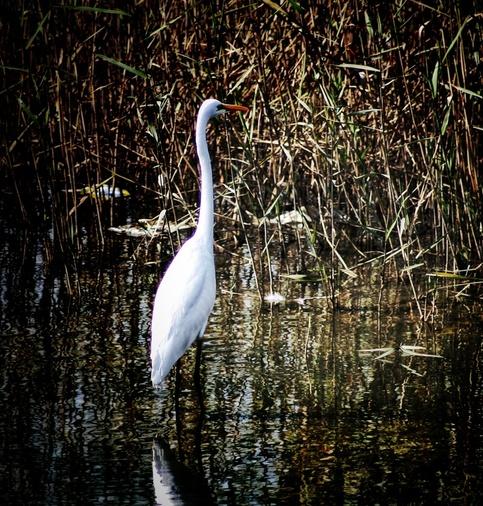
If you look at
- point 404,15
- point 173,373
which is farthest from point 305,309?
point 404,15

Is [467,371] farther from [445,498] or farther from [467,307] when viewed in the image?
[445,498]

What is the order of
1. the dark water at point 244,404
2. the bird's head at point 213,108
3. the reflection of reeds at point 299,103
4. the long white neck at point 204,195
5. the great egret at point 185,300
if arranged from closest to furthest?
the dark water at point 244,404 < the great egret at point 185,300 < the long white neck at point 204,195 < the bird's head at point 213,108 < the reflection of reeds at point 299,103

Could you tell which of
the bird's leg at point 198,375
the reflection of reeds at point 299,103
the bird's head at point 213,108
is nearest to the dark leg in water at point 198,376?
the bird's leg at point 198,375

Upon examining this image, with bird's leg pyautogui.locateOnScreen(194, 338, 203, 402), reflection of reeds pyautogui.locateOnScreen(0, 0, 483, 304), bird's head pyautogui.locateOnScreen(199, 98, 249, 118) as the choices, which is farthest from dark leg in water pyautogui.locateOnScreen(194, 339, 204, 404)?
reflection of reeds pyautogui.locateOnScreen(0, 0, 483, 304)

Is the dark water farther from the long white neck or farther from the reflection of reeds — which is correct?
the long white neck

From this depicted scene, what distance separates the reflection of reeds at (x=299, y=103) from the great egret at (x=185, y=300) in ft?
3.20

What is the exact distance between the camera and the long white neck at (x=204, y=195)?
5.34m

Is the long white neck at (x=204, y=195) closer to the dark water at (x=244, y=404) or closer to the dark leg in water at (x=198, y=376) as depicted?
the dark leg in water at (x=198, y=376)

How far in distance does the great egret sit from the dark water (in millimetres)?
194

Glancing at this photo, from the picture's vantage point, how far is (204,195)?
5.41 m

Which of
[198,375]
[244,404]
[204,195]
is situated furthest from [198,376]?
[204,195]

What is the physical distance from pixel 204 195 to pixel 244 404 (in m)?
1.13

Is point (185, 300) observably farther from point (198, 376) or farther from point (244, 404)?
point (244, 404)

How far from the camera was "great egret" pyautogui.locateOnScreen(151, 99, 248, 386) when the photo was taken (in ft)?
16.1
